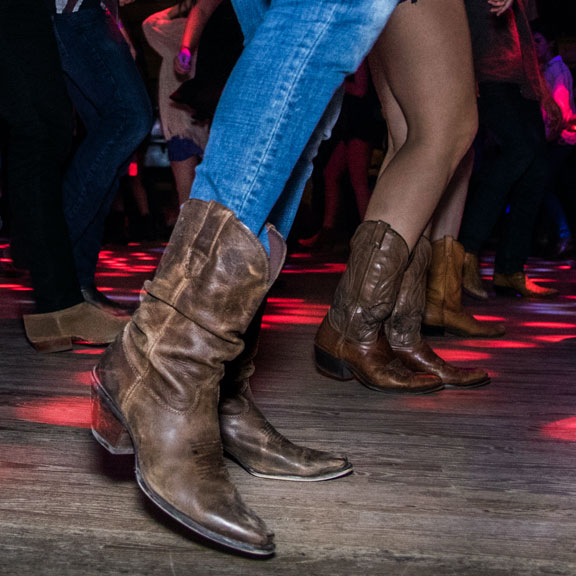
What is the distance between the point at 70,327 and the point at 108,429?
2.91ft

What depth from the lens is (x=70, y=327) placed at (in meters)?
1.58

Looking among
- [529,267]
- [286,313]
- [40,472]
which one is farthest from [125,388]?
[529,267]

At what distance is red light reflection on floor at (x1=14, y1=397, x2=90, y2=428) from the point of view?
103cm

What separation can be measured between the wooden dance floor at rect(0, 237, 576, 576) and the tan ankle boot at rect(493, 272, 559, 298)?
1286 mm

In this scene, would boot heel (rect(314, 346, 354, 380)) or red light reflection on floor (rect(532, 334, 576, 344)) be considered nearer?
boot heel (rect(314, 346, 354, 380))

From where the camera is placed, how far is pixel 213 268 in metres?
0.70

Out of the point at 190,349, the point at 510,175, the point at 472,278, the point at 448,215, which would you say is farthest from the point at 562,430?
the point at 510,175

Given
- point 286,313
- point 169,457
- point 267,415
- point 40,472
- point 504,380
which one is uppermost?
point 169,457

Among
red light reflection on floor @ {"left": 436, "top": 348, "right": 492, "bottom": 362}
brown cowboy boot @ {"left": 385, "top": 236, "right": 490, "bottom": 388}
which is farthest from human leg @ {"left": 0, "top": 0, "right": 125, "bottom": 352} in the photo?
red light reflection on floor @ {"left": 436, "top": 348, "right": 492, "bottom": 362}

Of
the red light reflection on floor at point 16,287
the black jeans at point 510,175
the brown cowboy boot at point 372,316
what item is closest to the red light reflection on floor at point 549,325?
the black jeans at point 510,175

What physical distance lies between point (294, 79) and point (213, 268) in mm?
217

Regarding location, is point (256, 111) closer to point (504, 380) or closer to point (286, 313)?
point (504, 380)

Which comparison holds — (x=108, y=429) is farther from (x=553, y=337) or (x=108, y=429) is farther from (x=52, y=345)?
(x=553, y=337)

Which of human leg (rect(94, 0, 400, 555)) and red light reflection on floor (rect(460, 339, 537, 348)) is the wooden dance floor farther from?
red light reflection on floor (rect(460, 339, 537, 348))
